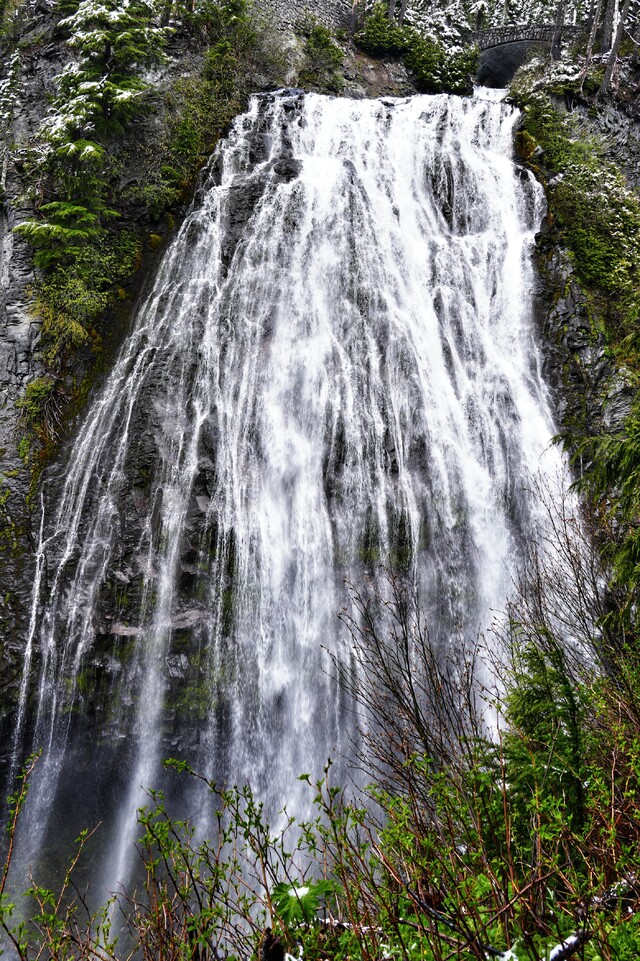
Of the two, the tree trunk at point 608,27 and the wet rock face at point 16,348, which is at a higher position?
the tree trunk at point 608,27

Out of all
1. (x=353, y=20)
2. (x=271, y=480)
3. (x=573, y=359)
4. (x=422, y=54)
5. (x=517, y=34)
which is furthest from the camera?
(x=517, y=34)

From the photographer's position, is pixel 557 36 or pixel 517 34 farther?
pixel 517 34

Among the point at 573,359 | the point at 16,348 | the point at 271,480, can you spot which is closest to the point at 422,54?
the point at 573,359

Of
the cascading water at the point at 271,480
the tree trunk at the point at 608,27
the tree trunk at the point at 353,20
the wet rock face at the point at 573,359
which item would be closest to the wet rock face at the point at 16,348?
the cascading water at the point at 271,480

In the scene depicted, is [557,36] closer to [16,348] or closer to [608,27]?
[608,27]

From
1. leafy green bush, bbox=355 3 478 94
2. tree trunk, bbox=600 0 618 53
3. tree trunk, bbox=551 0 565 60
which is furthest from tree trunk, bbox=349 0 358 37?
tree trunk, bbox=600 0 618 53

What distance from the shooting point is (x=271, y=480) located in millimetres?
11594

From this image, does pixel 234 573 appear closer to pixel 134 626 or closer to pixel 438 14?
pixel 134 626

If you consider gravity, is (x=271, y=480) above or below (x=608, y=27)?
below

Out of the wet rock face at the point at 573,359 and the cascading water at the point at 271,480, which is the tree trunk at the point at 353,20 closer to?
the cascading water at the point at 271,480

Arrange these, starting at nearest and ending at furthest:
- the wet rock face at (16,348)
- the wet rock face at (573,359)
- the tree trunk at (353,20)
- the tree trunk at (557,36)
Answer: the wet rock face at (16,348), the wet rock face at (573,359), the tree trunk at (557,36), the tree trunk at (353,20)

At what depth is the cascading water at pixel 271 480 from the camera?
973 centimetres

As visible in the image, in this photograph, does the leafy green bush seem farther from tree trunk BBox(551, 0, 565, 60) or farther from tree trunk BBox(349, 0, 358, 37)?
tree trunk BBox(551, 0, 565, 60)

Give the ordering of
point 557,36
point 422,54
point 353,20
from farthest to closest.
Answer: point 353,20
point 422,54
point 557,36
